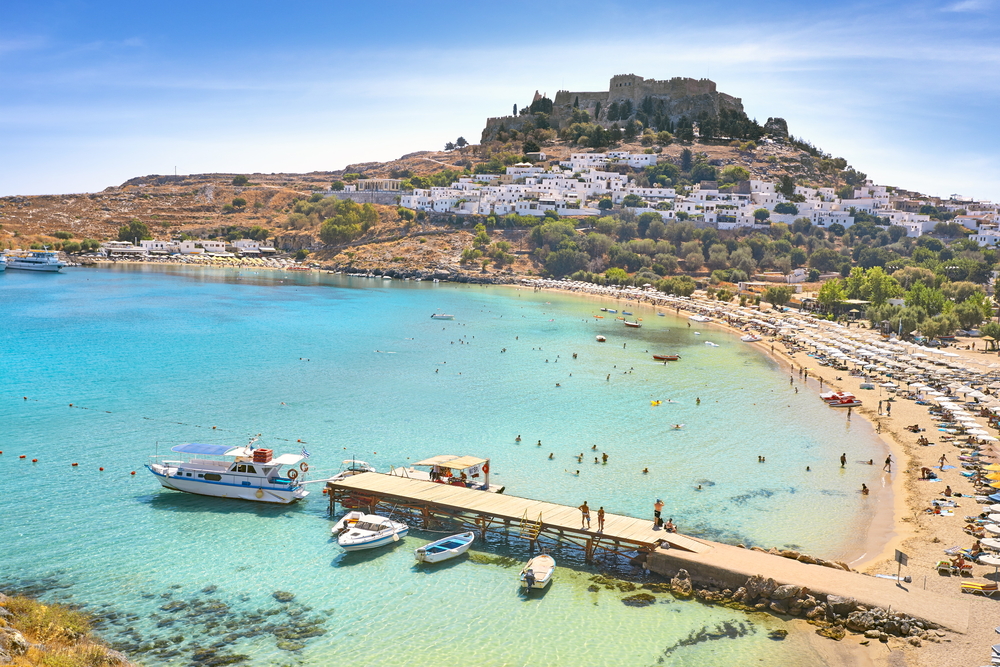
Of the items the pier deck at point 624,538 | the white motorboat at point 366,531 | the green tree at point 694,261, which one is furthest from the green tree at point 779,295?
the white motorboat at point 366,531

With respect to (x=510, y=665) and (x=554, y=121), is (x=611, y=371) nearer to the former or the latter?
(x=510, y=665)

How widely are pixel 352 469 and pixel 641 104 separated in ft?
408

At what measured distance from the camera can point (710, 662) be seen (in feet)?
49.8

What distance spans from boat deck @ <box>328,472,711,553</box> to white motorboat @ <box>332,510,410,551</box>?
0.87 metres

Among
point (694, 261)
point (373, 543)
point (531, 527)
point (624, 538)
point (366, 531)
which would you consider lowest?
point (373, 543)

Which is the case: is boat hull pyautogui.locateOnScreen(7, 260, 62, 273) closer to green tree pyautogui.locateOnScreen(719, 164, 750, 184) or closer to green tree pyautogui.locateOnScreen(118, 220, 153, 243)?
green tree pyautogui.locateOnScreen(118, 220, 153, 243)

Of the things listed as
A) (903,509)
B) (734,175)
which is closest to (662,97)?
(734,175)

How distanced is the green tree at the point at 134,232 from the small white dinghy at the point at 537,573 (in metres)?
126

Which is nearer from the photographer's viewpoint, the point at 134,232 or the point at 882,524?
the point at 882,524

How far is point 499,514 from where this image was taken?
2052 centimetres

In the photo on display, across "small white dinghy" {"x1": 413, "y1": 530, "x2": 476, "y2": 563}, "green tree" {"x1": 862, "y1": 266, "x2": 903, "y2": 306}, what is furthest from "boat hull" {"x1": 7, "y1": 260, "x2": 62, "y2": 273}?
"small white dinghy" {"x1": 413, "y1": 530, "x2": 476, "y2": 563}

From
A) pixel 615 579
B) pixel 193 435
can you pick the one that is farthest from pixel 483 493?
pixel 193 435

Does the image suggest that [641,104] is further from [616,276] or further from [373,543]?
[373,543]

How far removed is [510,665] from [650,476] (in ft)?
40.5
